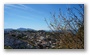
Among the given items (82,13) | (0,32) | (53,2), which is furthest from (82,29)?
(0,32)

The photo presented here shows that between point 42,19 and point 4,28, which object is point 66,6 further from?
point 4,28

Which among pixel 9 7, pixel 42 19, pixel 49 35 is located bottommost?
pixel 49 35

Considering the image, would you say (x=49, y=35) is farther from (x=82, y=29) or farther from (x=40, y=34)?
(x=82, y=29)

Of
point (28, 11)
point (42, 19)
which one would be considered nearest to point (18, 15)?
point (28, 11)

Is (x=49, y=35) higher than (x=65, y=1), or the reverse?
(x=65, y=1)

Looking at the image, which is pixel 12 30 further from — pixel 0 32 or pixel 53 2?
pixel 53 2

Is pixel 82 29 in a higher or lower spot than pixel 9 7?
lower
